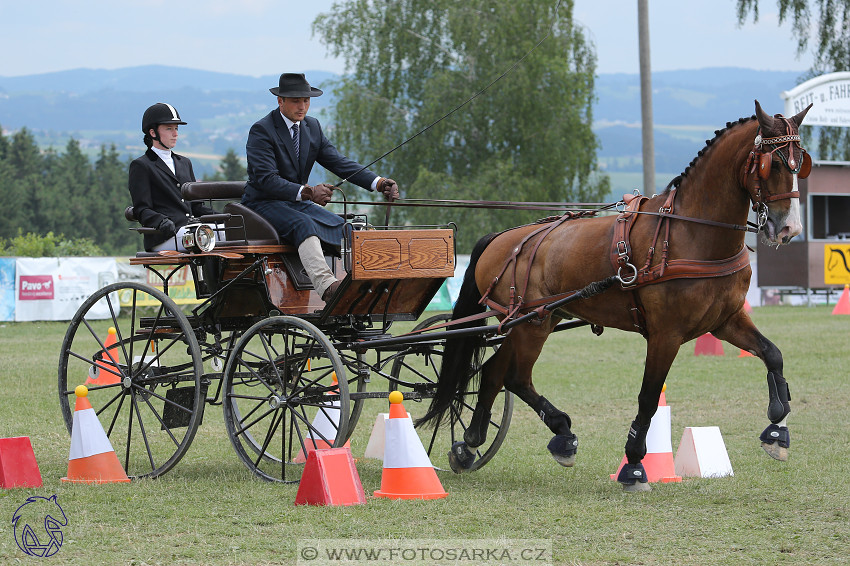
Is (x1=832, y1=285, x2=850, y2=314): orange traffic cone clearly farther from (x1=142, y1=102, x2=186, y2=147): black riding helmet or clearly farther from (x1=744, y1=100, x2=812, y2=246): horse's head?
(x1=142, y1=102, x2=186, y2=147): black riding helmet

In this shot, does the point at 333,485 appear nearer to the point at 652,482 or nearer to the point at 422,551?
the point at 422,551

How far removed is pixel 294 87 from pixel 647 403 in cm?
307

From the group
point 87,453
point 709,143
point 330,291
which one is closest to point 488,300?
point 330,291

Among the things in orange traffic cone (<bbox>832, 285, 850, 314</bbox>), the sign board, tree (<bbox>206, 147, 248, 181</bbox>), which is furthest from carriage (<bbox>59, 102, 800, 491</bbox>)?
tree (<bbox>206, 147, 248, 181</bbox>)

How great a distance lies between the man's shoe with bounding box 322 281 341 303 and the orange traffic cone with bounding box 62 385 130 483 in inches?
62.2

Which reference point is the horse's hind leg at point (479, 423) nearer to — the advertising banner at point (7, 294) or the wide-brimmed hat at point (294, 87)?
the wide-brimmed hat at point (294, 87)

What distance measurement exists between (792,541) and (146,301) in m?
16.0

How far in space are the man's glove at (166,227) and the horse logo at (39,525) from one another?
2.06 m

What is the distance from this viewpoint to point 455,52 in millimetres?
35000

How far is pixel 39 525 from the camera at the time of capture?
202 inches

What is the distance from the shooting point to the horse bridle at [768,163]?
217 inches

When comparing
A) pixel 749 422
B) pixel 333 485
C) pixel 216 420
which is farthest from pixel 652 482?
pixel 216 420

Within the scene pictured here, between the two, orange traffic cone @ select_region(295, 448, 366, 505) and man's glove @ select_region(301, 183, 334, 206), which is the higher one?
man's glove @ select_region(301, 183, 334, 206)

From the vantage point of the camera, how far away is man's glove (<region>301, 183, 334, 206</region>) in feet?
21.5
